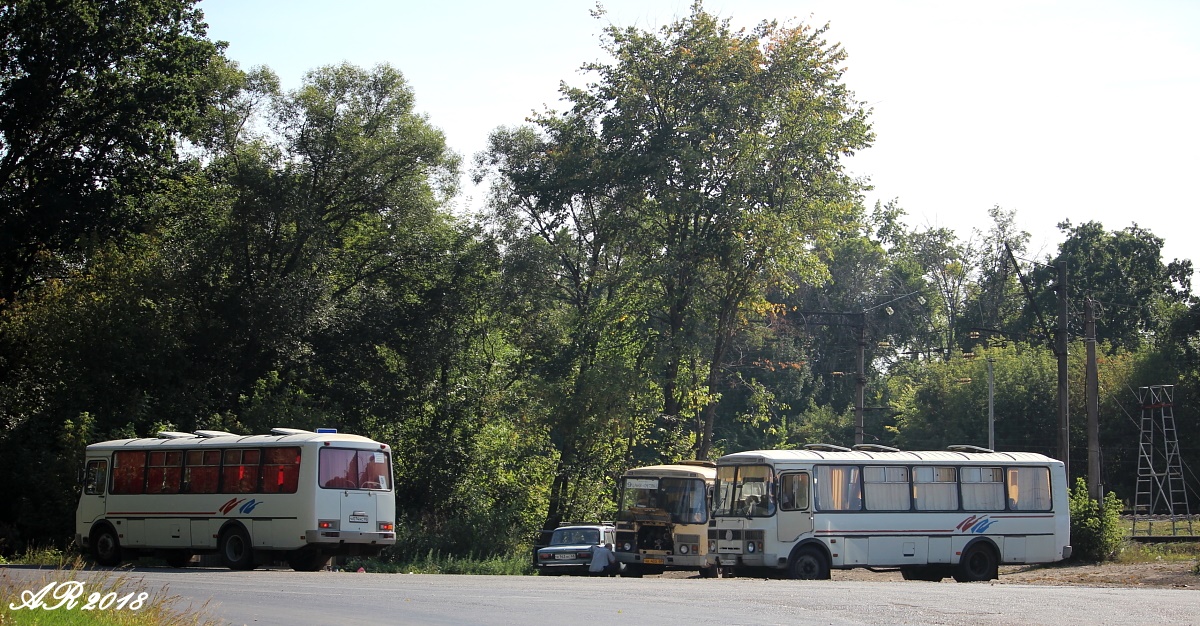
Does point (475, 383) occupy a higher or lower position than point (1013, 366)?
lower

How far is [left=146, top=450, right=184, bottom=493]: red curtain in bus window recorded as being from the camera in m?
26.7

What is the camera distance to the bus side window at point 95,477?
27.7 metres

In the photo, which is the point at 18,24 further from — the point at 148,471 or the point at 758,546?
the point at 758,546

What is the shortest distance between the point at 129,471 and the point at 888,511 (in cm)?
1719

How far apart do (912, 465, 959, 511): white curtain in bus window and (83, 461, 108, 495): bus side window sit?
60.9 feet

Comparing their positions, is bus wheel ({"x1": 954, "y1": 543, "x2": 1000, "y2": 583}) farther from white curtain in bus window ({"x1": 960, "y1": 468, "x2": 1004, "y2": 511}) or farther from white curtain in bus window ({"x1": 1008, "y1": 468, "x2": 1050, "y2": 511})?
white curtain in bus window ({"x1": 1008, "y1": 468, "x2": 1050, "y2": 511})

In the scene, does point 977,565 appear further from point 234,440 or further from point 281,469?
point 234,440

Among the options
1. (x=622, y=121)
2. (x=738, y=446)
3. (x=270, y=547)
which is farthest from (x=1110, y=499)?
→ (x=738, y=446)

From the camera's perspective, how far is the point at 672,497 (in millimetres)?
29500

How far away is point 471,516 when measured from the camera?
40219 mm

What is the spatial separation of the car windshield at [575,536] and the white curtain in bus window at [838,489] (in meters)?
6.62

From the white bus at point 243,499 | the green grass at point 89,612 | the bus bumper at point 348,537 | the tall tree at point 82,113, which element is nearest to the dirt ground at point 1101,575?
the bus bumper at point 348,537

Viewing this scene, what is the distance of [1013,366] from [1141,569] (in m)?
38.3

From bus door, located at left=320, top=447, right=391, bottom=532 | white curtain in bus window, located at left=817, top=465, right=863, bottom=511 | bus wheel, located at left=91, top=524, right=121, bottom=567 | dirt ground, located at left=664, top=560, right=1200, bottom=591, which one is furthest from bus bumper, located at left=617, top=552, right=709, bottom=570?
bus wheel, located at left=91, top=524, right=121, bottom=567
